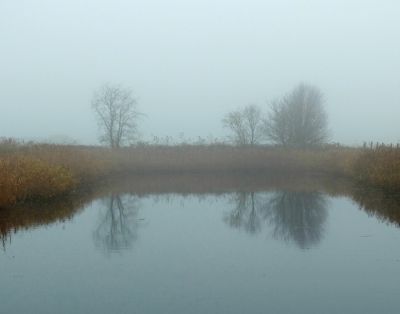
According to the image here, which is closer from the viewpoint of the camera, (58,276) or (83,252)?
(58,276)

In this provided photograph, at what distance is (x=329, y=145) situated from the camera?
34812mm

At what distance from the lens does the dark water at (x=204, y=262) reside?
240 inches

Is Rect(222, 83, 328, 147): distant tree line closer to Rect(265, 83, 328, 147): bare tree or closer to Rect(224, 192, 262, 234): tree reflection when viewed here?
Rect(265, 83, 328, 147): bare tree

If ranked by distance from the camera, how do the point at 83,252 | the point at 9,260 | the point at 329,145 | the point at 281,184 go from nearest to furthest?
the point at 9,260, the point at 83,252, the point at 281,184, the point at 329,145

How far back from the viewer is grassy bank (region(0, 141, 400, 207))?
13.6 metres

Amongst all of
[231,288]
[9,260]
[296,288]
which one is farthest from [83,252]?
[296,288]

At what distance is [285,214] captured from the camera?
12.7m

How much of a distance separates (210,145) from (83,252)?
2240cm

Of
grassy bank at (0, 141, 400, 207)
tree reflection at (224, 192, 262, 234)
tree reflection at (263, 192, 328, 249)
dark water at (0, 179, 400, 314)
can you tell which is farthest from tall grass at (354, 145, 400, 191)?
tree reflection at (224, 192, 262, 234)

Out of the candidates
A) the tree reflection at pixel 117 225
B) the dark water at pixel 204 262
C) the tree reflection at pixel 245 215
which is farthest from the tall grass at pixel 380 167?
the tree reflection at pixel 117 225

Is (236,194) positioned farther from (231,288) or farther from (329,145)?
(329,145)

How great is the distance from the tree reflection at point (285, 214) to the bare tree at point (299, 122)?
2128 cm

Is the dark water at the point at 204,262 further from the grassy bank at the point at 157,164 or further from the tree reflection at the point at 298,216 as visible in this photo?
the grassy bank at the point at 157,164

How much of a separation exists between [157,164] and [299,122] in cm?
1585
